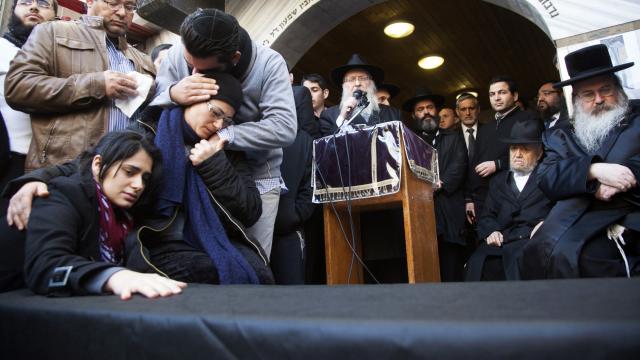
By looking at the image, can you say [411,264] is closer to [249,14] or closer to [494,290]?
[494,290]

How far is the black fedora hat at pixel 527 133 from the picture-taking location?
3.74 meters

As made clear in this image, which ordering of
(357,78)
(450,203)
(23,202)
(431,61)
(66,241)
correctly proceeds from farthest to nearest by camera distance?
(431,61) → (357,78) → (450,203) → (23,202) → (66,241)

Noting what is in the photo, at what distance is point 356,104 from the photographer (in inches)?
129

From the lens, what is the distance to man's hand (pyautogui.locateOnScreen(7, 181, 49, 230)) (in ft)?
5.22

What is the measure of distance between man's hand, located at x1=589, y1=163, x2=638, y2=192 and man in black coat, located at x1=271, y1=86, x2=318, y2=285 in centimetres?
170

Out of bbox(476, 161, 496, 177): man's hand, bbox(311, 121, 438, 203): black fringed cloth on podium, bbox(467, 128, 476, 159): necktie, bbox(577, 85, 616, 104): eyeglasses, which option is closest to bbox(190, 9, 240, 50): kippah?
bbox(311, 121, 438, 203): black fringed cloth on podium

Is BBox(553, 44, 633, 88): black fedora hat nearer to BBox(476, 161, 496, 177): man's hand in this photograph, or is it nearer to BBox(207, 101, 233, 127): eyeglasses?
BBox(476, 161, 496, 177): man's hand

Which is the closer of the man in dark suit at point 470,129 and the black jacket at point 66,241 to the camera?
the black jacket at point 66,241

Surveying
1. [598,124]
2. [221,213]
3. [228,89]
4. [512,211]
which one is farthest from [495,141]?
[221,213]

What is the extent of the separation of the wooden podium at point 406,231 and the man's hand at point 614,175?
1.03 meters

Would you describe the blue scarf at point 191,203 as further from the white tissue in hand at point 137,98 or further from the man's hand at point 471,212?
the man's hand at point 471,212

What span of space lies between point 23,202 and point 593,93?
3158 mm

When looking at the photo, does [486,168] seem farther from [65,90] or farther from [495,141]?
[65,90]

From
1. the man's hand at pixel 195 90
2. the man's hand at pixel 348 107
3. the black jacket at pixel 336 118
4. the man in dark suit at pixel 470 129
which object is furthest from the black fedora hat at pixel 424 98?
the man's hand at pixel 195 90
